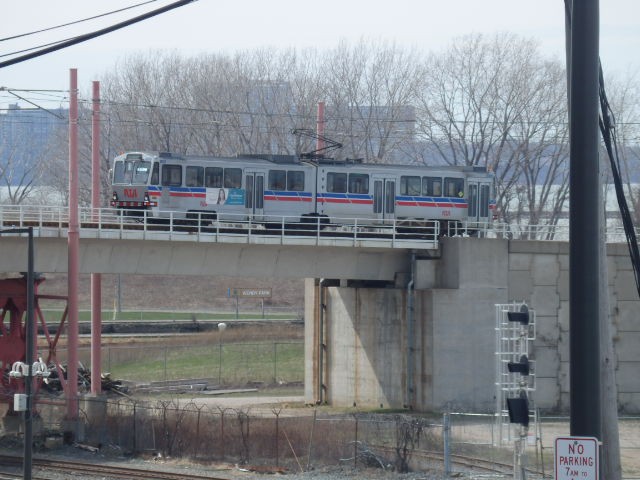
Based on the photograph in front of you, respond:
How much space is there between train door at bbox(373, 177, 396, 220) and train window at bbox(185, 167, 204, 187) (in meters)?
7.20

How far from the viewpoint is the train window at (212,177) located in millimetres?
40406

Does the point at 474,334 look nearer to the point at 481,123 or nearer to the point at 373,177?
the point at 373,177

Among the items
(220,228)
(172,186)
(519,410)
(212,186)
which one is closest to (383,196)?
(212,186)

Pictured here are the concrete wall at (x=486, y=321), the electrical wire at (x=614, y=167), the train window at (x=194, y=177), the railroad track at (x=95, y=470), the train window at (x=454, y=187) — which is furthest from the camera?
the train window at (x=454, y=187)

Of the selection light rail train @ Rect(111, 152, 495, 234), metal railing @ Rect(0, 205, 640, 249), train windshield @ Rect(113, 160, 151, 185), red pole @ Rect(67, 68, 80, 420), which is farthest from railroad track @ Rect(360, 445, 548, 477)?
train windshield @ Rect(113, 160, 151, 185)

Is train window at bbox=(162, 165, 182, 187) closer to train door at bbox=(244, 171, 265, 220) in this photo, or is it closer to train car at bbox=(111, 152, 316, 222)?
train car at bbox=(111, 152, 316, 222)

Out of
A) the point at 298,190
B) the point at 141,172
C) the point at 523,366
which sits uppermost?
the point at 141,172

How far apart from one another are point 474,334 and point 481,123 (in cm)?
3448

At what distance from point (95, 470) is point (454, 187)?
72.3 ft

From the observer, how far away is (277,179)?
41.2 meters

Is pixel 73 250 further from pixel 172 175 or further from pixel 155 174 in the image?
pixel 172 175

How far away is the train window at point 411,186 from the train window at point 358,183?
61.1 inches

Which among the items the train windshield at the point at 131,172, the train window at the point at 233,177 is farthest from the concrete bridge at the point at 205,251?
the train windshield at the point at 131,172

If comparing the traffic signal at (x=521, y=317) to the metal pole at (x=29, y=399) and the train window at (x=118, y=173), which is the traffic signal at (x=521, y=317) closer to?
the metal pole at (x=29, y=399)
